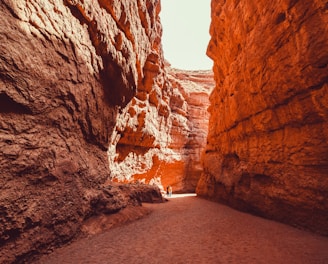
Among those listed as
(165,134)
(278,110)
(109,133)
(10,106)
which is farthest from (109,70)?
(165,134)

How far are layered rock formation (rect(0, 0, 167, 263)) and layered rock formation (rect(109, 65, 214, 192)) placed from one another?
690 centimetres

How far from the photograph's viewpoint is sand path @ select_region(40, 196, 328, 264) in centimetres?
442

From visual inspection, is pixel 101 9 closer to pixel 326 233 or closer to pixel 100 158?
pixel 100 158

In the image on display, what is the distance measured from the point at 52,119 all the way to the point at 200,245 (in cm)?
573

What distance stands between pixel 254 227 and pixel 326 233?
1.96 meters

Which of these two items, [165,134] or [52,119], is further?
[165,134]

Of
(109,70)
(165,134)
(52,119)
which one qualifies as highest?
(109,70)

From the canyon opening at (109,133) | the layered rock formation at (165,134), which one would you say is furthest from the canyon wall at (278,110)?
the layered rock formation at (165,134)

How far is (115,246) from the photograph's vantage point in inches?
204

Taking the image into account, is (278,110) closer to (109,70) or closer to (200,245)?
(200,245)

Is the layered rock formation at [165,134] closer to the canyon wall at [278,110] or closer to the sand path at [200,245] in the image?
the canyon wall at [278,110]

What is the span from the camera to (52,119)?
555cm

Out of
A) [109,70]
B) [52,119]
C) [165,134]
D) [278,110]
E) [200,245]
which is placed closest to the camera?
[200,245]

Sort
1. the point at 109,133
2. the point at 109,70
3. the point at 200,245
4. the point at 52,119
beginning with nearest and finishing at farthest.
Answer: the point at 200,245
the point at 52,119
the point at 109,70
the point at 109,133
